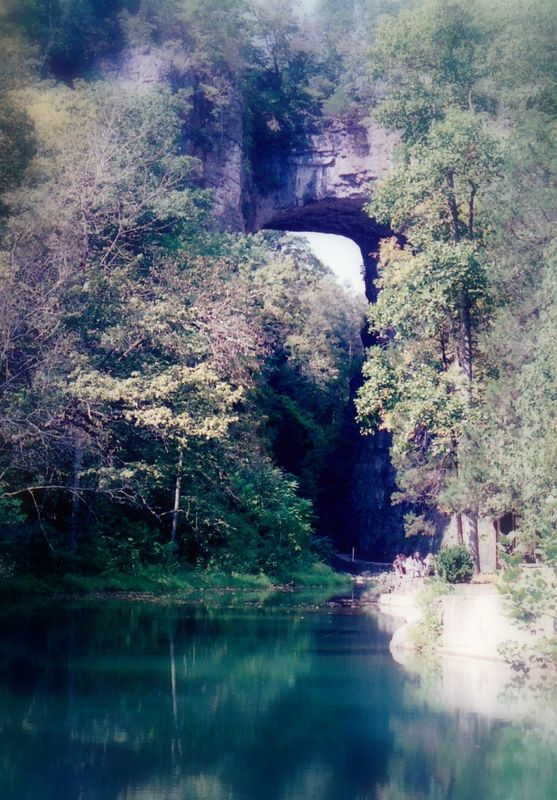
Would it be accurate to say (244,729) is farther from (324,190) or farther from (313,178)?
(313,178)

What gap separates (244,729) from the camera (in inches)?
334

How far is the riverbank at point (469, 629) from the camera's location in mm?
12202

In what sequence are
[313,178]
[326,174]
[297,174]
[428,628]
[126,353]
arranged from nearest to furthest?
[428,628] → [126,353] → [326,174] → [313,178] → [297,174]

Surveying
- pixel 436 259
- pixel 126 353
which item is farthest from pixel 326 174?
pixel 436 259

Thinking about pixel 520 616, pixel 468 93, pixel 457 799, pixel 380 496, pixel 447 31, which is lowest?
pixel 457 799

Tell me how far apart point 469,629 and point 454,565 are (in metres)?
4.67

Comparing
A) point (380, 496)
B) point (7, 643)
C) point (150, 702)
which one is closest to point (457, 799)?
point (150, 702)

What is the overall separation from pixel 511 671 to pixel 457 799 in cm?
613

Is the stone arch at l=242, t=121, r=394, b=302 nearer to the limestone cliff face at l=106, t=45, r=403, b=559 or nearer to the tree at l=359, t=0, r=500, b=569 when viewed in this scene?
the limestone cliff face at l=106, t=45, r=403, b=559

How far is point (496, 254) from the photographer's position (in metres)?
21.5

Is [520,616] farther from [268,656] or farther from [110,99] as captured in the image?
[110,99]

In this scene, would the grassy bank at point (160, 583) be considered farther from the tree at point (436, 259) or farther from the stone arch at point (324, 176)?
the stone arch at point (324, 176)

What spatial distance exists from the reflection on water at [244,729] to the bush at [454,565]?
413 cm

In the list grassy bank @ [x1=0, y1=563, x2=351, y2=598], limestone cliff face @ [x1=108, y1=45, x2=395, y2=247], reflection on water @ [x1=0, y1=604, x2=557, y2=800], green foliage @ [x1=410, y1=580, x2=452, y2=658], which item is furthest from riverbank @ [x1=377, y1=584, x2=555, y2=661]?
limestone cliff face @ [x1=108, y1=45, x2=395, y2=247]
